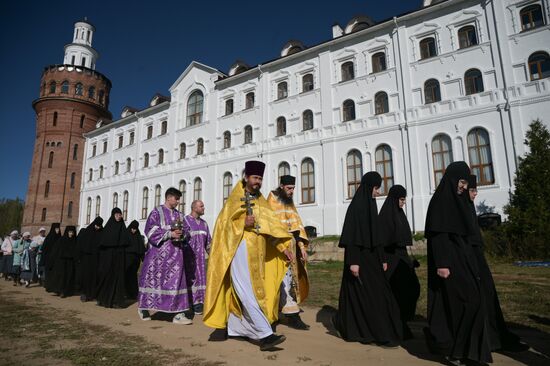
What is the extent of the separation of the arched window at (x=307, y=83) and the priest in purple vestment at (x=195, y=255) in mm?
18385

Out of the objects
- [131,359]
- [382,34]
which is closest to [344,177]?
[382,34]

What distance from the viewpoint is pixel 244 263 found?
4383 mm

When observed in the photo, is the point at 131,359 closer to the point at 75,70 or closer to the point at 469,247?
the point at 469,247

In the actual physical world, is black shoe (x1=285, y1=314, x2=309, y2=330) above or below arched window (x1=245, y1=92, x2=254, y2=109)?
below

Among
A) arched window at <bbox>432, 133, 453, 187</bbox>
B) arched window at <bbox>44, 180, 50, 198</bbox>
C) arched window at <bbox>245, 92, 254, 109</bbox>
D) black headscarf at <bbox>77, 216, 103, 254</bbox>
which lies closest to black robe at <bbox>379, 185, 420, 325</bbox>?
black headscarf at <bbox>77, 216, 103, 254</bbox>

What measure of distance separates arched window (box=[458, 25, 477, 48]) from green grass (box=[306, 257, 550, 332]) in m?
12.1

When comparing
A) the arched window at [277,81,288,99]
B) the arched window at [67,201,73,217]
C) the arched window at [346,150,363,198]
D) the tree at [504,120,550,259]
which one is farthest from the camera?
the arched window at [67,201,73,217]

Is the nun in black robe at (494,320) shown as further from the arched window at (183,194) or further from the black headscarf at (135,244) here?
the arched window at (183,194)

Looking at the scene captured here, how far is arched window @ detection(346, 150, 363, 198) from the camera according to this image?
2042cm

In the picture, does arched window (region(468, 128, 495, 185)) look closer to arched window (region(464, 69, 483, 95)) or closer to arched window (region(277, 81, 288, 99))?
arched window (region(464, 69, 483, 95))

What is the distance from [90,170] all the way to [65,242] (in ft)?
103

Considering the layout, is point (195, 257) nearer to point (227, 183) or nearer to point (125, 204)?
point (227, 183)

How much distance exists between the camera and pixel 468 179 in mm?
3729

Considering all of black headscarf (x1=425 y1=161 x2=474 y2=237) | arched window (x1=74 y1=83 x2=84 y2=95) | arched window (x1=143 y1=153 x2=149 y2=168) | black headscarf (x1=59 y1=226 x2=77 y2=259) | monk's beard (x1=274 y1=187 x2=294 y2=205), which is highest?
arched window (x1=74 y1=83 x2=84 y2=95)
